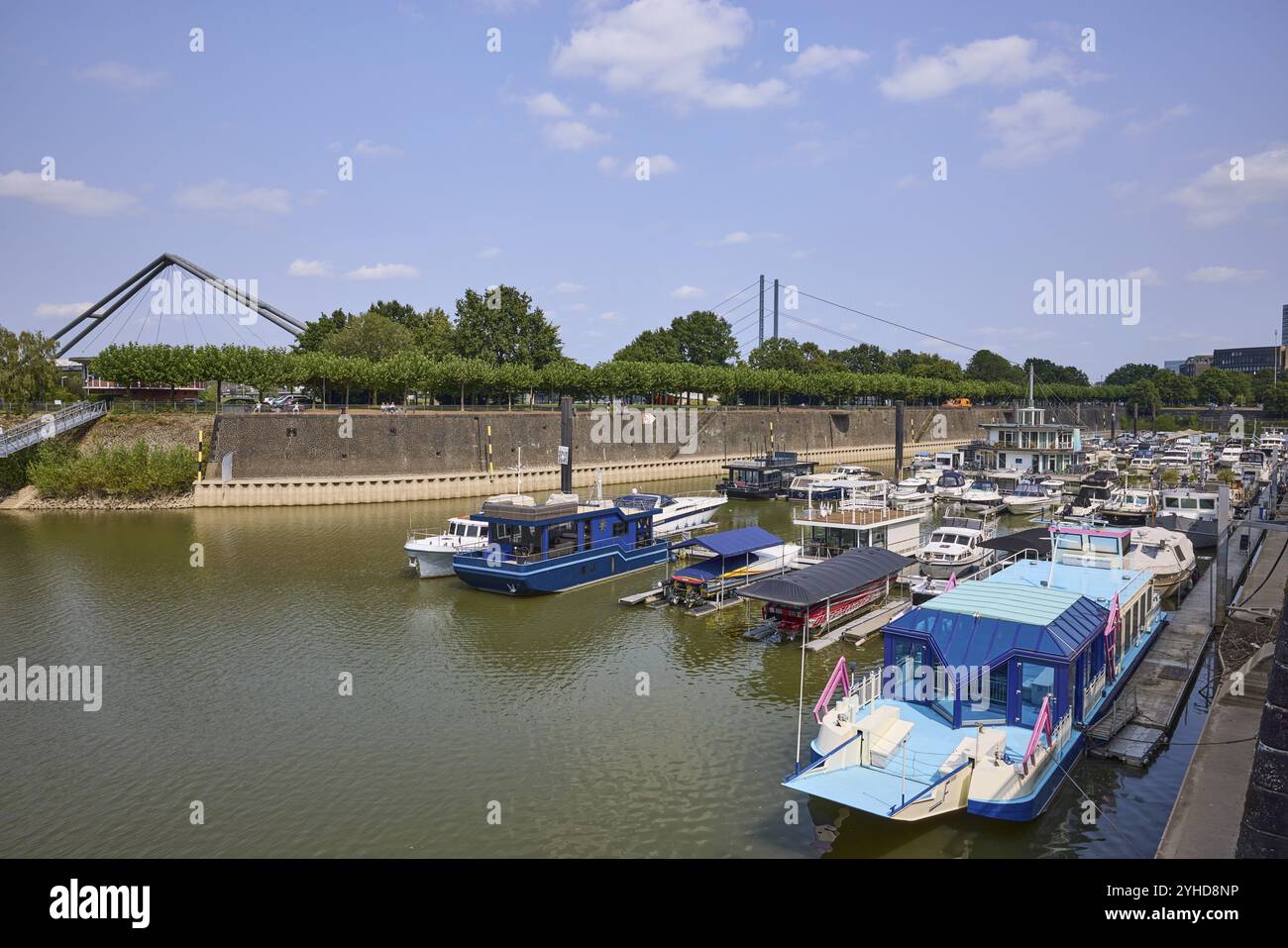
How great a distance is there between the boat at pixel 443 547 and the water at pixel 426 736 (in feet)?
2.77

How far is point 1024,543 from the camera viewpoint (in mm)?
34312

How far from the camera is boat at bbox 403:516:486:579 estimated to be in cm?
3609

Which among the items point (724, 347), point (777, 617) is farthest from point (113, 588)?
point (724, 347)

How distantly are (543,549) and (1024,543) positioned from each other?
1955 cm

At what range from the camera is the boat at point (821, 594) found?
26.9 metres

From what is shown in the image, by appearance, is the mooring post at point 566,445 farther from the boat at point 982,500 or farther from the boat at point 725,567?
the boat at point 982,500

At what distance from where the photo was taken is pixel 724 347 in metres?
137

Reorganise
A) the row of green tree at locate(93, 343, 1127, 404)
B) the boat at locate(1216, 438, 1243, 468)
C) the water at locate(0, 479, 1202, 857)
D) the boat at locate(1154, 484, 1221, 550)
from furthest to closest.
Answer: the boat at locate(1216, 438, 1243, 468) < the row of green tree at locate(93, 343, 1127, 404) < the boat at locate(1154, 484, 1221, 550) < the water at locate(0, 479, 1202, 857)

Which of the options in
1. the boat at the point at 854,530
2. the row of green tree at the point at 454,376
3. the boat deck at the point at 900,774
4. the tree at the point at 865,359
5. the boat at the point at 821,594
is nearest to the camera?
the boat deck at the point at 900,774

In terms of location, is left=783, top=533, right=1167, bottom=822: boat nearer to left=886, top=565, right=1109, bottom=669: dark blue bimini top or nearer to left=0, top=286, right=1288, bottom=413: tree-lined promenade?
left=886, top=565, right=1109, bottom=669: dark blue bimini top

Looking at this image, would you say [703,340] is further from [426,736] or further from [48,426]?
[426,736]

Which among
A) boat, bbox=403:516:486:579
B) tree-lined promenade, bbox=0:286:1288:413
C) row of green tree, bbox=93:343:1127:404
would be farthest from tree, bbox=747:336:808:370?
boat, bbox=403:516:486:579

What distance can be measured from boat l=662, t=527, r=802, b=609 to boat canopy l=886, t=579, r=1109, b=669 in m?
13.6

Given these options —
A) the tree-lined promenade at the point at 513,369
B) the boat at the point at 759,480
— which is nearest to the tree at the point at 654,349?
the tree-lined promenade at the point at 513,369
